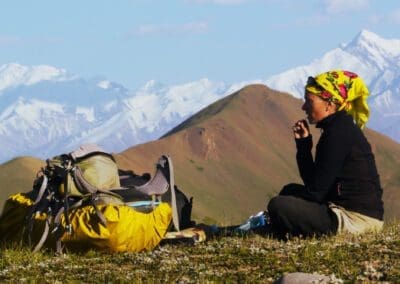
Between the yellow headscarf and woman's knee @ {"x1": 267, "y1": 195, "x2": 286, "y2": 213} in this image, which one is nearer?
woman's knee @ {"x1": 267, "y1": 195, "x2": 286, "y2": 213}

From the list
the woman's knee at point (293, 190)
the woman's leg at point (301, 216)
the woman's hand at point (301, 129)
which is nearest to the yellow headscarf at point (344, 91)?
the woman's hand at point (301, 129)

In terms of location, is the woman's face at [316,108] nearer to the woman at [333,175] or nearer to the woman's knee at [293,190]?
the woman at [333,175]

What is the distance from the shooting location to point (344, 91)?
13.5 m

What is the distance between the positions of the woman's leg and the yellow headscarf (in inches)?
57.4

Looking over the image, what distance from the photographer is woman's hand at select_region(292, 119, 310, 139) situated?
13547 mm

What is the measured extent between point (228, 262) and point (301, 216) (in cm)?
212

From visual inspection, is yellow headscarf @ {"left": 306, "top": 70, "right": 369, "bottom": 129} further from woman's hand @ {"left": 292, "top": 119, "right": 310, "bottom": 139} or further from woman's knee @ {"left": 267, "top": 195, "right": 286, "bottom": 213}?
woman's knee @ {"left": 267, "top": 195, "right": 286, "bottom": 213}

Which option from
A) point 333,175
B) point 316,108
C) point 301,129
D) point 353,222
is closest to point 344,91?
point 316,108

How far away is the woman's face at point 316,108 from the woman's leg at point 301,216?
1133 millimetres

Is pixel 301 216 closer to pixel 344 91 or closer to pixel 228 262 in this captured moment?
pixel 344 91

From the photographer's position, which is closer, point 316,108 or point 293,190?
point 316,108

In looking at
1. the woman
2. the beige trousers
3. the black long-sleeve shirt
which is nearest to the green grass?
the beige trousers

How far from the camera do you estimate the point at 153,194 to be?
14398 mm

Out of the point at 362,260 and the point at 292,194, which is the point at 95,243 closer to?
the point at 292,194
